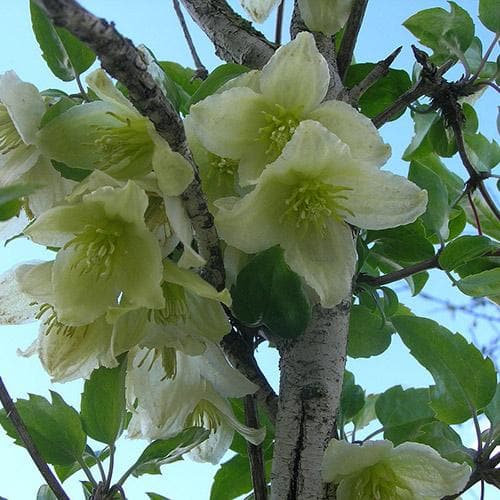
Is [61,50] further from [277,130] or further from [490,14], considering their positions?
[490,14]

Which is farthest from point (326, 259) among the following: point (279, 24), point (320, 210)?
point (279, 24)

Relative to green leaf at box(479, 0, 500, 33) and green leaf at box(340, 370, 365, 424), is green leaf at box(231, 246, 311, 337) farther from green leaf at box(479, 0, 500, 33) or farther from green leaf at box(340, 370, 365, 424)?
green leaf at box(479, 0, 500, 33)

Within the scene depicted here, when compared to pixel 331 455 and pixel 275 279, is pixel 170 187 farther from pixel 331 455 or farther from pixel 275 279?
pixel 331 455

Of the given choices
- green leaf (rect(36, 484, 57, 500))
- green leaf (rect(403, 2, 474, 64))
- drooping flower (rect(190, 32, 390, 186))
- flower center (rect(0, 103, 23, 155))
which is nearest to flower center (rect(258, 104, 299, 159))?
drooping flower (rect(190, 32, 390, 186))

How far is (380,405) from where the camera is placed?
937 millimetres

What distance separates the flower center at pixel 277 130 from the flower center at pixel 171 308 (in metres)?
0.14

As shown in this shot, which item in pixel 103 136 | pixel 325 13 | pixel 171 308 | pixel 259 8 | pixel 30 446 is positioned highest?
pixel 259 8

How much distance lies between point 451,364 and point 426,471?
0.14 metres

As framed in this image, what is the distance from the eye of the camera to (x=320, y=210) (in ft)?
2.16

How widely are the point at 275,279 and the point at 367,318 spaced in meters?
0.28

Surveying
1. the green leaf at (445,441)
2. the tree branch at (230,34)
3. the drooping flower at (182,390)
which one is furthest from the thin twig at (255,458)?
the tree branch at (230,34)

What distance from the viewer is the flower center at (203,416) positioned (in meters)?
0.75

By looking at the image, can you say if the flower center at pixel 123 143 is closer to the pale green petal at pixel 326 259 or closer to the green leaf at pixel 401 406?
the pale green petal at pixel 326 259

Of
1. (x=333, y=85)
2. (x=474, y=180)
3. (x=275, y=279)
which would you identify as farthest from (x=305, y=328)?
(x=474, y=180)
